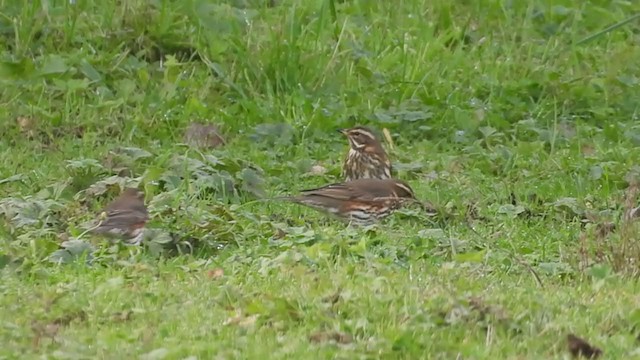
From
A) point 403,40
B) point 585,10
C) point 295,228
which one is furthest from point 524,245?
point 585,10

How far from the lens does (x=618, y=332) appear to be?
7.48m

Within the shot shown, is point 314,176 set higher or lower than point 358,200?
lower

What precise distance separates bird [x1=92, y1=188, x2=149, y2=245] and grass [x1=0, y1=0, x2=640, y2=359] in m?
0.12

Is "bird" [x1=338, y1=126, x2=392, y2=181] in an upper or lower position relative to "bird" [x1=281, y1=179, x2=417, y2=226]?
lower

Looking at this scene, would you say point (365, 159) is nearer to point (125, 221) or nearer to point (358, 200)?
point (358, 200)

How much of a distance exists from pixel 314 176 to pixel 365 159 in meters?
0.46

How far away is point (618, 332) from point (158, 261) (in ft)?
10.00

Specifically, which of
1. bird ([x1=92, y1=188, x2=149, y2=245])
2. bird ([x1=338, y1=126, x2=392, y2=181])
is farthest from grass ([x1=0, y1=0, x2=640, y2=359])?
bird ([x1=338, y1=126, x2=392, y2=181])

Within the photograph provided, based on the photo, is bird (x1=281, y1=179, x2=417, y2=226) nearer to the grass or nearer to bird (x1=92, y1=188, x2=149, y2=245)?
the grass

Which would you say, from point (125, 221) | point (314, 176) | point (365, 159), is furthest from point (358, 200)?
point (125, 221)

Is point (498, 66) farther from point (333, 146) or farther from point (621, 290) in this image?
point (621, 290)

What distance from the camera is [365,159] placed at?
12.5 meters

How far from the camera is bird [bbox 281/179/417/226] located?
11289mm

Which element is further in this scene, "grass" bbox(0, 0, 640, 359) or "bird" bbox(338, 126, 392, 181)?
"bird" bbox(338, 126, 392, 181)
